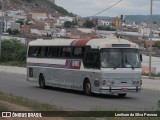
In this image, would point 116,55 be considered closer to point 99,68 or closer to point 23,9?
point 99,68

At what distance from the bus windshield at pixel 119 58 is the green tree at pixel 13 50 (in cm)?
4307

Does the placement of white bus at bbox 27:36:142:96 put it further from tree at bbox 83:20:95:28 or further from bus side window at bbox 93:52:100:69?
tree at bbox 83:20:95:28

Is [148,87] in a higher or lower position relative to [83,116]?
lower

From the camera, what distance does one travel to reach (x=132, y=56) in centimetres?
2427

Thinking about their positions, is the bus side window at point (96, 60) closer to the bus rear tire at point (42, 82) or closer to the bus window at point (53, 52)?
the bus window at point (53, 52)

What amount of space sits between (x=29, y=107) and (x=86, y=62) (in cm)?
833

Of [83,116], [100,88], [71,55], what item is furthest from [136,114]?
[71,55]

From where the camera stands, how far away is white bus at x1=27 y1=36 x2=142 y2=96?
23516 mm

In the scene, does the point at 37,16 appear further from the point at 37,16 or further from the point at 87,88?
the point at 87,88

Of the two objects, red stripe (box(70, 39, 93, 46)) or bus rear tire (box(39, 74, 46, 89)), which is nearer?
red stripe (box(70, 39, 93, 46))

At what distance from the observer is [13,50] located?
68.9 metres

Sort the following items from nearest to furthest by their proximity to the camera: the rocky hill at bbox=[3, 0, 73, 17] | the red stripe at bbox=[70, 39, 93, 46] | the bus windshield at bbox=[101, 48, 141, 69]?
the bus windshield at bbox=[101, 48, 141, 69]
the red stripe at bbox=[70, 39, 93, 46]
the rocky hill at bbox=[3, 0, 73, 17]

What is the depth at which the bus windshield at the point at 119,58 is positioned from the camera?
23703 millimetres

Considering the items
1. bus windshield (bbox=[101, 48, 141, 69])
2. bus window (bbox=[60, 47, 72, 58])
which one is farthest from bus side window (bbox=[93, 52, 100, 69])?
bus window (bbox=[60, 47, 72, 58])
